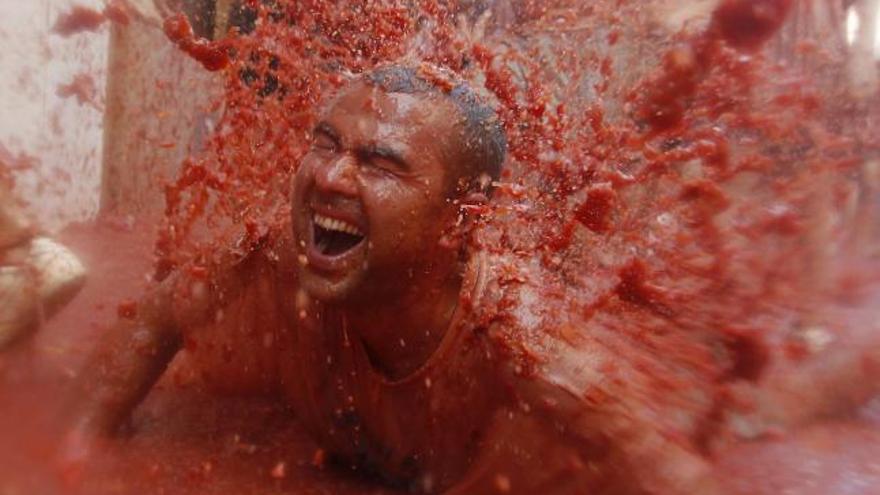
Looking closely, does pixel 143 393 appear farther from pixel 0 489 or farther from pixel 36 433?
pixel 0 489

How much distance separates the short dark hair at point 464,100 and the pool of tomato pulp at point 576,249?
0.15 m

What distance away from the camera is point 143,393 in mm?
3102

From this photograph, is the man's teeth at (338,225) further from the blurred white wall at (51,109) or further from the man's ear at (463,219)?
the blurred white wall at (51,109)

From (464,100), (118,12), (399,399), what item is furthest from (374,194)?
(118,12)

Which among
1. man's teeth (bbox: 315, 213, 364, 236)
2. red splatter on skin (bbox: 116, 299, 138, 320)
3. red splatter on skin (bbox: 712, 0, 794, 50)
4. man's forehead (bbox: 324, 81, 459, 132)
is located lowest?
red splatter on skin (bbox: 116, 299, 138, 320)

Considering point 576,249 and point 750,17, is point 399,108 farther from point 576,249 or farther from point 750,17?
point 576,249

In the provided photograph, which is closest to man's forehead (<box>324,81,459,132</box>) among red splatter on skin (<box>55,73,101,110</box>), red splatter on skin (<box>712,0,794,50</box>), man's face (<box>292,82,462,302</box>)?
man's face (<box>292,82,462,302</box>)

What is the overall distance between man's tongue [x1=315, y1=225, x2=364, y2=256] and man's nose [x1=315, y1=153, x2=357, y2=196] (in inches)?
5.8

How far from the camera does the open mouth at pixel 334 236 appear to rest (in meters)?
2.44

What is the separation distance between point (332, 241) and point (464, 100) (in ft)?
1.80

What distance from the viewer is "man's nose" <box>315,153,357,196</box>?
2389mm

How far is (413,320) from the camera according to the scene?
8.54 feet

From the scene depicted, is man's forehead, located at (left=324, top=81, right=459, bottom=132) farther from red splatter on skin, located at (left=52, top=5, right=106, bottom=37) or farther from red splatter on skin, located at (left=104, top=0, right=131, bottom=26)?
red splatter on skin, located at (left=104, top=0, right=131, bottom=26)

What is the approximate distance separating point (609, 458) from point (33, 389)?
78.7 inches
